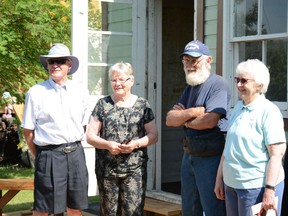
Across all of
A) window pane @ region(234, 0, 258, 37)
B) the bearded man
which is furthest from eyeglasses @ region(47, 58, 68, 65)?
window pane @ region(234, 0, 258, 37)

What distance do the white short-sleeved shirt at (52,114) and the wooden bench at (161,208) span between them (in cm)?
151

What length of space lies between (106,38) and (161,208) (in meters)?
1.95

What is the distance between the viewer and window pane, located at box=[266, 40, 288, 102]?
14.5 ft

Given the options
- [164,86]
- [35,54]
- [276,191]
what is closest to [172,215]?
[276,191]

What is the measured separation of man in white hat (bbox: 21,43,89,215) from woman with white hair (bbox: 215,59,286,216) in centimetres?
134

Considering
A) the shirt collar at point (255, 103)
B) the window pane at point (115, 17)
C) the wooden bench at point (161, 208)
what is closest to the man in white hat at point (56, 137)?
the wooden bench at point (161, 208)

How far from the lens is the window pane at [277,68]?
14.5 feet

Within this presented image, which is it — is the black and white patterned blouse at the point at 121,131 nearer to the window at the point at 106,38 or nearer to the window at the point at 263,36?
the window at the point at 263,36

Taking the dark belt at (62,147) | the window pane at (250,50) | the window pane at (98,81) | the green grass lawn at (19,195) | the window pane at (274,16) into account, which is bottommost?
the green grass lawn at (19,195)

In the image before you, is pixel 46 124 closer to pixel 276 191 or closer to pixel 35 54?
pixel 276 191

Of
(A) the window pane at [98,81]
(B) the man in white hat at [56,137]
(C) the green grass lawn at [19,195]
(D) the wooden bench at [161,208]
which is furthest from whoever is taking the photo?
(C) the green grass lawn at [19,195]

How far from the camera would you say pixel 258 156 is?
331 cm

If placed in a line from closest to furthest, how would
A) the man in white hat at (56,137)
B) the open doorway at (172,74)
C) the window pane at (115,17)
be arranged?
the man in white hat at (56,137), the window pane at (115,17), the open doorway at (172,74)

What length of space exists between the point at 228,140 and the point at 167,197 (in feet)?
8.86
